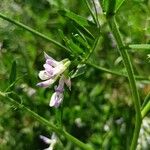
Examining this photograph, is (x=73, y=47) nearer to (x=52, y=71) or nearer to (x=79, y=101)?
(x=52, y=71)

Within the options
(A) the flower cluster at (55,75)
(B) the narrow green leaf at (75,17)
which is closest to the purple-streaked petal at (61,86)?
(A) the flower cluster at (55,75)

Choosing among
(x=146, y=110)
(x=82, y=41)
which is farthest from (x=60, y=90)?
(x=146, y=110)

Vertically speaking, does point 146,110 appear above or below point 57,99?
below

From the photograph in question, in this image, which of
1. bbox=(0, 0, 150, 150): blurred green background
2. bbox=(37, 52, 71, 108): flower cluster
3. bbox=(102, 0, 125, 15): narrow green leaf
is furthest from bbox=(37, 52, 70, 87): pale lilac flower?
bbox=(0, 0, 150, 150): blurred green background

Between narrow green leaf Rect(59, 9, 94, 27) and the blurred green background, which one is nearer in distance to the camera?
narrow green leaf Rect(59, 9, 94, 27)

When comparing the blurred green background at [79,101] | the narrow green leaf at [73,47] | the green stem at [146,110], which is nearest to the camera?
the narrow green leaf at [73,47]

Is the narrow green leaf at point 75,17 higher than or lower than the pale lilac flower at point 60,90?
higher

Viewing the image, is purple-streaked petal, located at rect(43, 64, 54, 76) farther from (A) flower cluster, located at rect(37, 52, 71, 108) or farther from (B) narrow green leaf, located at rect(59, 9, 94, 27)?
(B) narrow green leaf, located at rect(59, 9, 94, 27)

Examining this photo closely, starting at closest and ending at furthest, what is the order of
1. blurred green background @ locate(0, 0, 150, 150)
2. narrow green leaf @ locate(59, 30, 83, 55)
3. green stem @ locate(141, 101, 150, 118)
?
narrow green leaf @ locate(59, 30, 83, 55) < green stem @ locate(141, 101, 150, 118) < blurred green background @ locate(0, 0, 150, 150)

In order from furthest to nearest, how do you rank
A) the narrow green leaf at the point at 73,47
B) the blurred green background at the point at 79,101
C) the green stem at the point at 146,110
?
the blurred green background at the point at 79,101
the green stem at the point at 146,110
the narrow green leaf at the point at 73,47

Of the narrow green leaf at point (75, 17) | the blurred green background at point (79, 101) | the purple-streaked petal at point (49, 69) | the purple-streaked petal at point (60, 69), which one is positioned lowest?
the blurred green background at point (79, 101)

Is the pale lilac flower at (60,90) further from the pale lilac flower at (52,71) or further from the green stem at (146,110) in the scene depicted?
the green stem at (146,110)

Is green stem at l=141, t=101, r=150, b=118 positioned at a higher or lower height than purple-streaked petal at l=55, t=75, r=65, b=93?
lower

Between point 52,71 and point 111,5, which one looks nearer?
point 111,5
